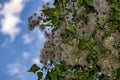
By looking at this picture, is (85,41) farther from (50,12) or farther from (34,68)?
(34,68)

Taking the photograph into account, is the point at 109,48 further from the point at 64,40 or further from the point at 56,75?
the point at 56,75

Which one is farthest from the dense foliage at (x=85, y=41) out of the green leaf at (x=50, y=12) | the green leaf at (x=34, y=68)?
the green leaf at (x=34, y=68)

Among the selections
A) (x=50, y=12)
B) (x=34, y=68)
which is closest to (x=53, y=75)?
(x=34, y=68)

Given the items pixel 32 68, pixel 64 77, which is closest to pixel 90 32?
pixel 64 77

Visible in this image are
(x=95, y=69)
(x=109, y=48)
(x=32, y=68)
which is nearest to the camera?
(x=109, y=48)

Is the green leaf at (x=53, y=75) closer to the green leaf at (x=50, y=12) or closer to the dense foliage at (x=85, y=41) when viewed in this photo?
the dense foliage at (x=85, y=41)

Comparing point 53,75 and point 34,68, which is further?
point 34,68

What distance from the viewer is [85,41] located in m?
3.87

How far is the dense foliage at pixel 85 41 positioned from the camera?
3.83 metres

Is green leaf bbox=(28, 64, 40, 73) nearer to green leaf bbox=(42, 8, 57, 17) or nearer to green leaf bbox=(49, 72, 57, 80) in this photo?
green leaf bbox=(49, 72, 57, 80)

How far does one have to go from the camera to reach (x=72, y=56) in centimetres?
382

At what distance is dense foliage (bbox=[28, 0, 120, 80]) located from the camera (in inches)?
151

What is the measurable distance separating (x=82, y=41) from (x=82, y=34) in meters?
0.09

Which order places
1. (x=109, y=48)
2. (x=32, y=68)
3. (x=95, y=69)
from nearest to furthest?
(x=109, y=48)
(x=95, y=69)
(x=32, y=68)
